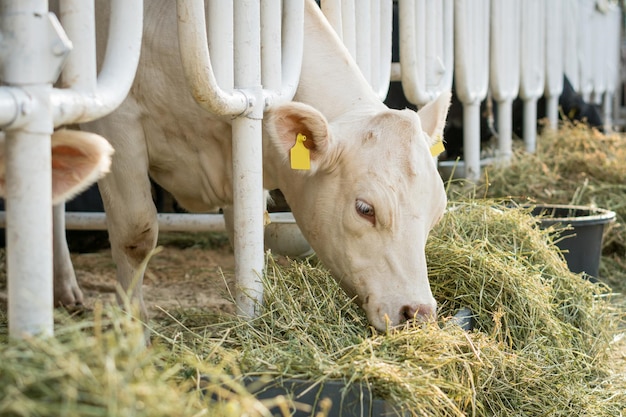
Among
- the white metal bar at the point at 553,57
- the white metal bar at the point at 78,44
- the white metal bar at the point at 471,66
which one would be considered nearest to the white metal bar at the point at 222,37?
the white metal bar at the point at 78,44

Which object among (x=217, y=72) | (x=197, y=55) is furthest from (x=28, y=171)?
(x=217, y=72)

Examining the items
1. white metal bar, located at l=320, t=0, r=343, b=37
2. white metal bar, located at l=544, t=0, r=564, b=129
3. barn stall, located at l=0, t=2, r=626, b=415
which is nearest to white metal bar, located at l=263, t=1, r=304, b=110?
white metal bar, located at l=320, t=0, r=343, b=37

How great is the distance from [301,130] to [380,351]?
92 cm

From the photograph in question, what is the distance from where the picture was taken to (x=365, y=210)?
2.96m

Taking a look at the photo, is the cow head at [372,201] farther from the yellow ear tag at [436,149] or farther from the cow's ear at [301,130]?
→ the yellow ear tag at [436,149]

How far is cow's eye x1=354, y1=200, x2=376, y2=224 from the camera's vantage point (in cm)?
295

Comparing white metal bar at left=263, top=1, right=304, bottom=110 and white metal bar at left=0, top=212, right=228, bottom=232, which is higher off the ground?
white metal bar at left=263, top=1, right=304, bottom=110

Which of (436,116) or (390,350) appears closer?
(390,350)

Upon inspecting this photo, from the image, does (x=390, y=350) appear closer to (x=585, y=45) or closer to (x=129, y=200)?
(x=129, y=200)

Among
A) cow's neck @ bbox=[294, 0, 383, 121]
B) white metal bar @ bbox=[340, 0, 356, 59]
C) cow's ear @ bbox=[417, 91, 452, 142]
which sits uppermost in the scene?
white metal bar @ bbox=[340, 0, 356, 59]

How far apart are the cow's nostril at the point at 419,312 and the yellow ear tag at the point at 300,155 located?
574 millimetres

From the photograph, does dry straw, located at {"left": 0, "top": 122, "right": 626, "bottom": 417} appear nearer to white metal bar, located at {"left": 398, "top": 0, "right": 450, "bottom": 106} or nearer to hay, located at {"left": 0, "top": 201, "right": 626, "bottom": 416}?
hay, located at {"left": 0, "top": 201, "right": 626, "bottom": 416}

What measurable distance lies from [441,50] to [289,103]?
234 cm

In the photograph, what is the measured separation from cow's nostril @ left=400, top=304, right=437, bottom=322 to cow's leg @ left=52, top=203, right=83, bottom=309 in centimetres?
204
